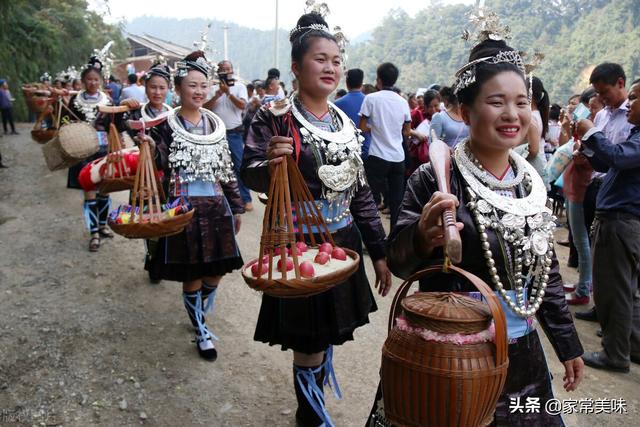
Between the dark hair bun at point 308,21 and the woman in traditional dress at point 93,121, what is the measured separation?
3.76 m

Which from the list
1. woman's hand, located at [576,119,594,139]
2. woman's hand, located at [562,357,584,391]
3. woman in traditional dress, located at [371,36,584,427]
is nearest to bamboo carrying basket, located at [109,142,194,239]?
woman in traditional dress, located at [371,36,584,427]

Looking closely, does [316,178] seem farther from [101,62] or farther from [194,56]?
[101,62]

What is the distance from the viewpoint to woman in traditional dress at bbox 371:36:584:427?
5.75 ft

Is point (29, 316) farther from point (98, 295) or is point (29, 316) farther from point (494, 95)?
point (494, 95)

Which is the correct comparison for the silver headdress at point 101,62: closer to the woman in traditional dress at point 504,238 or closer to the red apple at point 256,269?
the red apple at point 256,269

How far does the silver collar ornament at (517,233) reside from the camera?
175 cm

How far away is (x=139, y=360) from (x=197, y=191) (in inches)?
50.3

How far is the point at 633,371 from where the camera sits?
3500mm

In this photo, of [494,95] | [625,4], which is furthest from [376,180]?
[625,4]

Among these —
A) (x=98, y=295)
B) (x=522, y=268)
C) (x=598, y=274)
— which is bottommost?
(x=98, y=295)

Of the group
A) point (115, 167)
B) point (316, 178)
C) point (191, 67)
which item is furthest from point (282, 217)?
point (115, 167)

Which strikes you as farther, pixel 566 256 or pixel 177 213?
Answer: pixel 566 256

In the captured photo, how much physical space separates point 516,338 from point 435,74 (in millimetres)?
34791

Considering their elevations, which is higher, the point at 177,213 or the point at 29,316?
the point at 177,213
